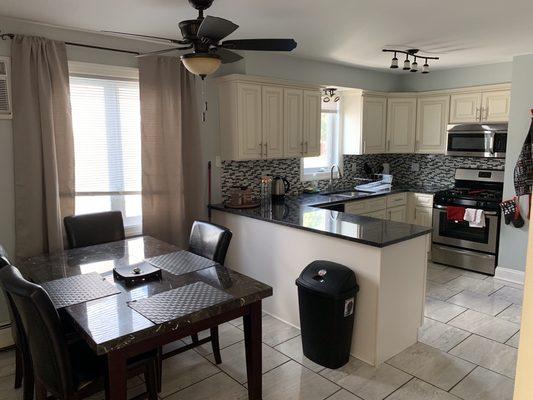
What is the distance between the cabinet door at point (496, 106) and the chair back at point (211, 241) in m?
3.61

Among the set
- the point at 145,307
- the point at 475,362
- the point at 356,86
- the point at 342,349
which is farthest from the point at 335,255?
the point at 356,86

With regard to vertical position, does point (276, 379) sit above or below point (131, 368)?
below

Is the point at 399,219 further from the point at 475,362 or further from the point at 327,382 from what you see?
the point at 327,382

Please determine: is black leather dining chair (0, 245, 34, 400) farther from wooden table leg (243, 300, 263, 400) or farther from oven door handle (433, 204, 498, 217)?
oven door handle (433, 204, 498, 217)

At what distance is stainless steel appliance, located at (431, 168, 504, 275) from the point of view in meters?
4.42

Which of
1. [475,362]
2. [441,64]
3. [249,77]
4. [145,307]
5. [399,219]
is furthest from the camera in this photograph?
[399,219]

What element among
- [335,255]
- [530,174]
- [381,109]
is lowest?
[335,255]

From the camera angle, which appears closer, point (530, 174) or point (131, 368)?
point (131, 368)

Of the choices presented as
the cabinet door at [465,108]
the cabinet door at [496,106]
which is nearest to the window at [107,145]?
the cabinet door at [465,108]

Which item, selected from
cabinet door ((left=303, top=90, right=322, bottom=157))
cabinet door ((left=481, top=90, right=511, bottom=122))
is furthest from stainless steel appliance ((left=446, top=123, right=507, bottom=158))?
cabinet door ((left=303, top=90, right=322, bottom=157))

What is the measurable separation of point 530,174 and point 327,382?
118 inches

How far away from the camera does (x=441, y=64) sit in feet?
15.4

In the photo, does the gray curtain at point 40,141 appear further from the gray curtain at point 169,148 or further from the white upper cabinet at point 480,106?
the white upper cabinet at point 480,106

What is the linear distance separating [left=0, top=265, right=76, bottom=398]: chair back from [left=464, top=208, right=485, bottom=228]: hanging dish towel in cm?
420
